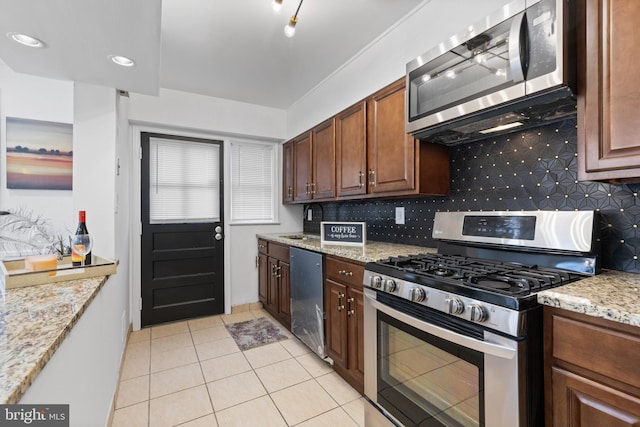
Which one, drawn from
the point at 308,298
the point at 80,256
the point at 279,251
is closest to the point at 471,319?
the point at 308,298

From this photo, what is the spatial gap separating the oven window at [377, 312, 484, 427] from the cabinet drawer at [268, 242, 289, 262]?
1479mm

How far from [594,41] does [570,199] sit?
2.32 ft

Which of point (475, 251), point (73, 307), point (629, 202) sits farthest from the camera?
point (475, 251)

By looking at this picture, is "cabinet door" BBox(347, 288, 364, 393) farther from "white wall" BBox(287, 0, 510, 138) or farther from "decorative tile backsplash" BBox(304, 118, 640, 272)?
"white wall" BBox(287, 0, 510, 138)

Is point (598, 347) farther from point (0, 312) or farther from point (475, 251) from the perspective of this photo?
point (0, 312)

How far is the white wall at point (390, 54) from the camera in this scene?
1721mm

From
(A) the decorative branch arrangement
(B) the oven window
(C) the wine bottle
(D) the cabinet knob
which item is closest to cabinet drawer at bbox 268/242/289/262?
(D) the cabinet knob

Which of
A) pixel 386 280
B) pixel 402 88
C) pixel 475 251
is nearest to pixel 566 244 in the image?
pixel 475 251

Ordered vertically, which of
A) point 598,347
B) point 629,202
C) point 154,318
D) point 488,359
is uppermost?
point 629,202

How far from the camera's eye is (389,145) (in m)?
2.12

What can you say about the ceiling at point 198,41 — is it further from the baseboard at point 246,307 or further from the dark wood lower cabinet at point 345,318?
the baseboard at point 246,307

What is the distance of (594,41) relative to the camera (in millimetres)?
1108

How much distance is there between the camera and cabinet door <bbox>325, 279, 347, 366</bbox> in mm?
2055

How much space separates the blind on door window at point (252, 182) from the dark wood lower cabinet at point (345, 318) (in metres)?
1.95
